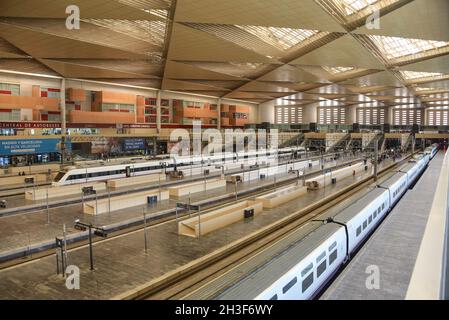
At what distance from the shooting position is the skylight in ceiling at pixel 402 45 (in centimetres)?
3050

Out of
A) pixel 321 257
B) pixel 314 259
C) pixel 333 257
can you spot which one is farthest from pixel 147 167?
pixel 314 259

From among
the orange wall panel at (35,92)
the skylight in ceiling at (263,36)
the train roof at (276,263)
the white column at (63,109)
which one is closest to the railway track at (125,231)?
the train roof at (276,263)

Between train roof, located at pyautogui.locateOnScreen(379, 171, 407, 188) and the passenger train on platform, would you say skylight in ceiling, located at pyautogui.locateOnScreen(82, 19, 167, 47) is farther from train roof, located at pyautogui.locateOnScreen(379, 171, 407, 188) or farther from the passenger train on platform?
the passenger train on platform

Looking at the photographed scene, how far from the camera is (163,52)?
105 feet

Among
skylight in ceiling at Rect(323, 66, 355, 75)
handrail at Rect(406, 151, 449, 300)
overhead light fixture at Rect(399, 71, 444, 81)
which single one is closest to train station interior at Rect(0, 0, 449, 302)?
handrail at Rect(406, 151, 449, 300)

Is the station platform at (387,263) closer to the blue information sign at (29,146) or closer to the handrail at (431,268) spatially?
the handrail at (431,268)

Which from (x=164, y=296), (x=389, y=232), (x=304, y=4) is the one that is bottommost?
(x=164, y=296)

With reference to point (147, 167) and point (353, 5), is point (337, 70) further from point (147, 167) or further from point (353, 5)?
point (147, 167)

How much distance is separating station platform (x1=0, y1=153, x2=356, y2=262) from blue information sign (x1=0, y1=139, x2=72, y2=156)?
53.2ft

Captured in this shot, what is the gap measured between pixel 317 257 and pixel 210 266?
392cm
